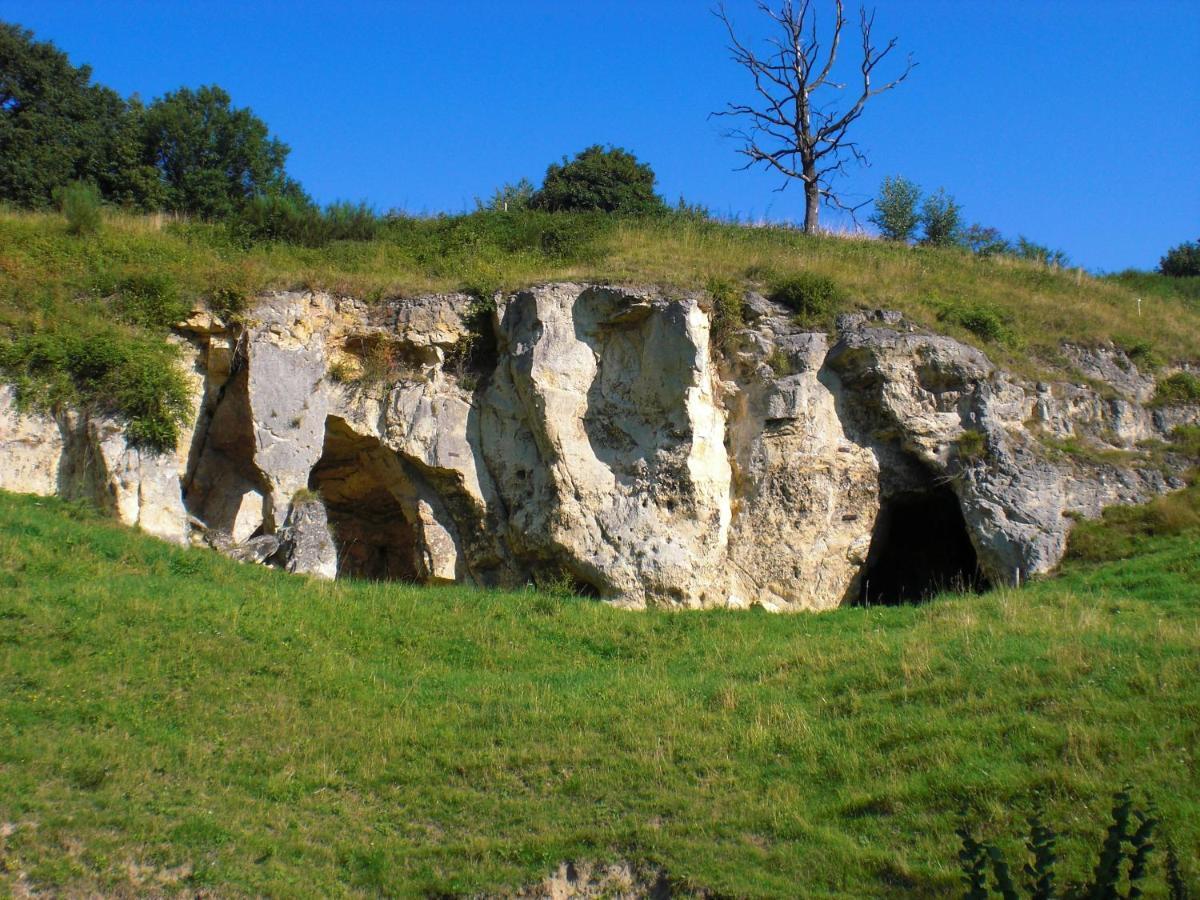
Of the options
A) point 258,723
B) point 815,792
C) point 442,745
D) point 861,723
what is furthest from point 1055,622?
point 258,723

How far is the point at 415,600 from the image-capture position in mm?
16703

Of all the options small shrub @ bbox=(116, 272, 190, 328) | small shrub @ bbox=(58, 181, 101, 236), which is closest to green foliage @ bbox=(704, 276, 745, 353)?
small shrub @ bbox=(116, 272, 190, 328)

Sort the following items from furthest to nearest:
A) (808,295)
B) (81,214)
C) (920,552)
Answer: (920,552) < (81,214) < (808,295)

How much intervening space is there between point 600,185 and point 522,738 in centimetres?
2204

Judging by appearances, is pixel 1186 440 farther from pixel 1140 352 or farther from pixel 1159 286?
pixel 1159 286

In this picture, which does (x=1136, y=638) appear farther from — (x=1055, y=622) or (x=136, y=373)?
(x=136, y=373)

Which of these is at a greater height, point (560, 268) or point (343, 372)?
point (560, 268)

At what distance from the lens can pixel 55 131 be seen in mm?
30500

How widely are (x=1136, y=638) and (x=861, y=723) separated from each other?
3518 millimetres

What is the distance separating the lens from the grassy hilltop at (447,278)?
734 inches

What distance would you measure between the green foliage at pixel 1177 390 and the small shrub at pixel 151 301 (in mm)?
17556

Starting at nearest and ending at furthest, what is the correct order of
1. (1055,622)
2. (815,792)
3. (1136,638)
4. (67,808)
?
1. (67,808)
2. (815,792)
3. (1136,638)
4. (1055,622)

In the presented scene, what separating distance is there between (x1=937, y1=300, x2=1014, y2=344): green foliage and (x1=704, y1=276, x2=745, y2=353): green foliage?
383 centimetres

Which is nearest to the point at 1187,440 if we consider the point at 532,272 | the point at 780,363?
the point at 780,363
